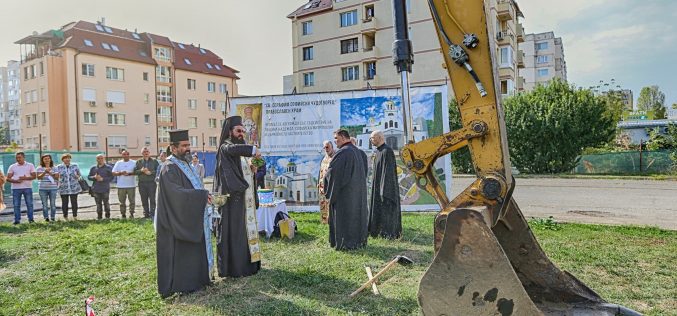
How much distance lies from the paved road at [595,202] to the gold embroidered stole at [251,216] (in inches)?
281

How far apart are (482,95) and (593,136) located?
2430cm

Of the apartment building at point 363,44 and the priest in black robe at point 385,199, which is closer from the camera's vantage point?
the priest in black robe at point 385,199

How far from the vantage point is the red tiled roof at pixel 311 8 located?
135ft

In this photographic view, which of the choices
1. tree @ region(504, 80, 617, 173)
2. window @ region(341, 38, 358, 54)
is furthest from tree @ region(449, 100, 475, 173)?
window @ region(341, 38, 358, 54)

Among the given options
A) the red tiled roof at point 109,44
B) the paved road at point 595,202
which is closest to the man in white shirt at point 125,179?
the paved road at point 595,202

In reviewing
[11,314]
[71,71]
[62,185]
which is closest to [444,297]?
[11,314]

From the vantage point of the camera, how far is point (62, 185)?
1205cm

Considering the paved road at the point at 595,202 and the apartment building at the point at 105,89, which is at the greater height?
the apartment building at the point at 105,89

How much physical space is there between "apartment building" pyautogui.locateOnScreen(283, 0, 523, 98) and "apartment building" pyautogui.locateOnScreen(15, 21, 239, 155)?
1540cm

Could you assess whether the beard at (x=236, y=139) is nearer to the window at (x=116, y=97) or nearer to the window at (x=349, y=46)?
the window at (x=349, y=46)

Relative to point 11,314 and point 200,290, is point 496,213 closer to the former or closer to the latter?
point 200,290

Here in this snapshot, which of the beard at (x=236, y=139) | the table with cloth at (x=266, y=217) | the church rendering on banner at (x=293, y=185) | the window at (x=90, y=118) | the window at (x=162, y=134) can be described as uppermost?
the window at (x=90, y=118)

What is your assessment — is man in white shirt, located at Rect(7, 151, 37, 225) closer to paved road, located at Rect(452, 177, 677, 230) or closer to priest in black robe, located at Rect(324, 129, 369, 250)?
priest in black robe, located at Rect(324, 129, 369, 250)

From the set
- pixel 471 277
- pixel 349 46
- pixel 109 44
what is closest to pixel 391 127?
pixel 471 277
